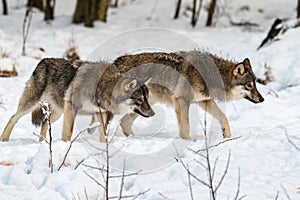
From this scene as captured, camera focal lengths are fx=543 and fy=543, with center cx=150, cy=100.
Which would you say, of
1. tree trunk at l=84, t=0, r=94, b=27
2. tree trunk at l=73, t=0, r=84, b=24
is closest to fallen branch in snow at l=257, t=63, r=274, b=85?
tree trunk at l=84, t=0, r=94, b=27

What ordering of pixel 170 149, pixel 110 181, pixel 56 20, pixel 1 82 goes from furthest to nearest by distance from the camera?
pixel 56 20
pixel 1 82
pixel 170 149
pixel 110 181

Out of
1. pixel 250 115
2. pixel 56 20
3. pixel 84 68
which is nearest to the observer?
pixel 84 68

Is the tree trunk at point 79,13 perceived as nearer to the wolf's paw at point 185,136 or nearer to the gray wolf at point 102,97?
the gray wolf at point 102,97

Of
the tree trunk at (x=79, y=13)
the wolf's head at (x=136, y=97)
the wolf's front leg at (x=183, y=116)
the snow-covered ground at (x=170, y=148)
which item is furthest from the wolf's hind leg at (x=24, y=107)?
the tree trunk at (x=79, y=13)

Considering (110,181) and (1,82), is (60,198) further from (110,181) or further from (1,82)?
(1,82)

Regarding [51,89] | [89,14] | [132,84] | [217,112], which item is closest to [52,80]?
[51,89]

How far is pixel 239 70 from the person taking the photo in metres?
7.46

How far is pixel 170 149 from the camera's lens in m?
6.38

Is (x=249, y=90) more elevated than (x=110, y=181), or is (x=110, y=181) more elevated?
(x=249, y=90)

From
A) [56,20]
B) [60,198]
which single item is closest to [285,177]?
[60,198]

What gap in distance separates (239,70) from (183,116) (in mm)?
1000

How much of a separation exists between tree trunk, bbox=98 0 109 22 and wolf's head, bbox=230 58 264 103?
504 inches

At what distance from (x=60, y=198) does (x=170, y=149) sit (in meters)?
2.04

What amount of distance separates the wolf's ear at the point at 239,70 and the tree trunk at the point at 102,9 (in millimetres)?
12798
